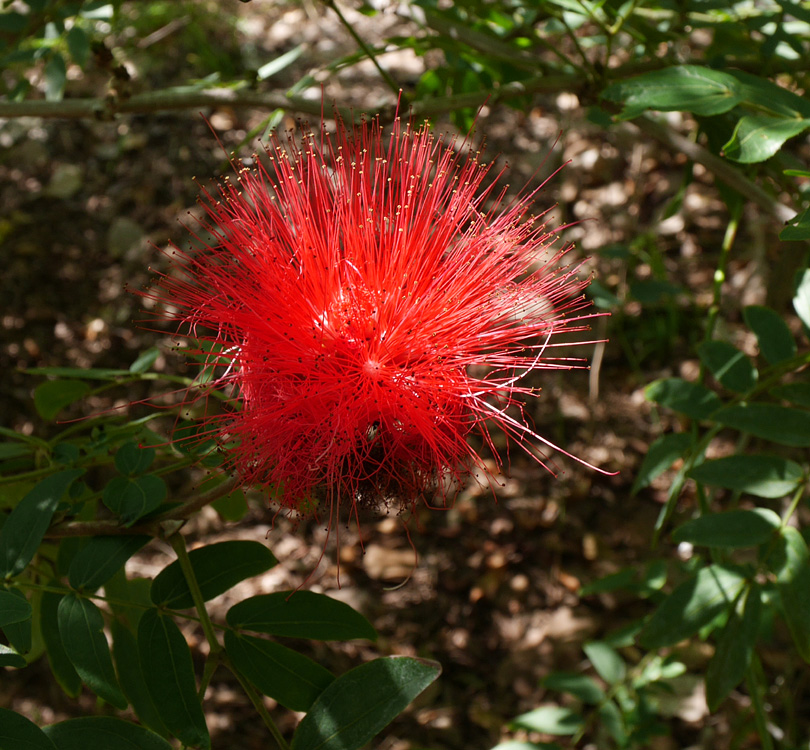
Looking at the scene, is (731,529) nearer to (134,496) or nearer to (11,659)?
(134,496)

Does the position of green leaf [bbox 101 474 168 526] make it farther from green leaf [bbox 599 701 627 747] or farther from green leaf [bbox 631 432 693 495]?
green leaf [bbox 599 701 627 747]

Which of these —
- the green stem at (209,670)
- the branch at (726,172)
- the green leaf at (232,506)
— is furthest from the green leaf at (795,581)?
the green leaf at (232,506)

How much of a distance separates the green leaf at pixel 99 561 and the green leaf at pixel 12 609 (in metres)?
0.17

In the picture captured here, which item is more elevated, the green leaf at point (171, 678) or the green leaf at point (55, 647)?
the green leaf at point (171, 678)

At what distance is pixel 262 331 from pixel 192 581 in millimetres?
468

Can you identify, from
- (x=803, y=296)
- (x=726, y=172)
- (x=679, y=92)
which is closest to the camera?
(x=679, y=92)

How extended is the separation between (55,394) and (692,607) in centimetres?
154

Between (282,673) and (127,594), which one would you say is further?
(127,594)

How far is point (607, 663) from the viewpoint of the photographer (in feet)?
7.06

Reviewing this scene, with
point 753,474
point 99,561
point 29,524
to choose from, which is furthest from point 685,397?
point 29,524

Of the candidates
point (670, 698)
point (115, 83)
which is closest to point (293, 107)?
point (115, 83)

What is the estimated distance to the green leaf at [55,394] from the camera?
173 centimetres

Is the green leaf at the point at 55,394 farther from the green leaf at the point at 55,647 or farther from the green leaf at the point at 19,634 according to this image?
the green leaf at the point at 19,634

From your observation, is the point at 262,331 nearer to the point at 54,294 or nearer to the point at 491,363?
the point at 491,363
